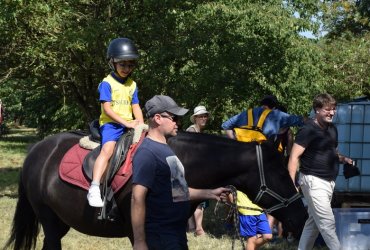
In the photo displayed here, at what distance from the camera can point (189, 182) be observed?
5160 mm

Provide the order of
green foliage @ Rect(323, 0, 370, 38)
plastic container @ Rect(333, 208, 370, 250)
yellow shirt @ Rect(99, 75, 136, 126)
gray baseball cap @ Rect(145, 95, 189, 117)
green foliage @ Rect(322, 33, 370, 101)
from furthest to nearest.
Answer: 1. green foliage @ Rect(323, 0, 370, 38)
2. green foliage @ Rect(322, 33, 370, 101)
3. plastic container @ Rect(333, 208, 370, 250)
4. yellow shirt @ Rect(99, 75, 136, 126)
5. gray baseball cap @ Rect(145, 95, 189, 117)

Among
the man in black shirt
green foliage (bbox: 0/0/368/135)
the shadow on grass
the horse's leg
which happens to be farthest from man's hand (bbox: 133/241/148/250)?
the shadow on grass

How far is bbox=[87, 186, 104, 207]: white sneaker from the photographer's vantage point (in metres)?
5.31

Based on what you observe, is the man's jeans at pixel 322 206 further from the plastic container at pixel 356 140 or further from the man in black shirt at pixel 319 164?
the plastic container at pixel 356 140

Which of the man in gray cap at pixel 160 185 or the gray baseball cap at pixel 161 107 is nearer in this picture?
the man in gray cap at pixel 160 185

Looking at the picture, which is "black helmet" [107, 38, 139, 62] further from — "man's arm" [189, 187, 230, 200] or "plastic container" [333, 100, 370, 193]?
"plastic container" [333, 100, 370, 193]

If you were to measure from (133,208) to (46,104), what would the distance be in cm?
2732

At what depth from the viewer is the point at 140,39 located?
12.3 meters

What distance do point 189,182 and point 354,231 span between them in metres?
3.38

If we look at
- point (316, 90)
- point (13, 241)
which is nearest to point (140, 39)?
point (316, 90)

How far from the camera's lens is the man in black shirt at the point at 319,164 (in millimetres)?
6559

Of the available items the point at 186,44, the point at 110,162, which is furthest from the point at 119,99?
the point at 186,44

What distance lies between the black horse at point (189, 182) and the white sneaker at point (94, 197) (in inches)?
6.4

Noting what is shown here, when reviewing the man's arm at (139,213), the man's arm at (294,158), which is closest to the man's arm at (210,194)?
the man's arm at (139,213)
